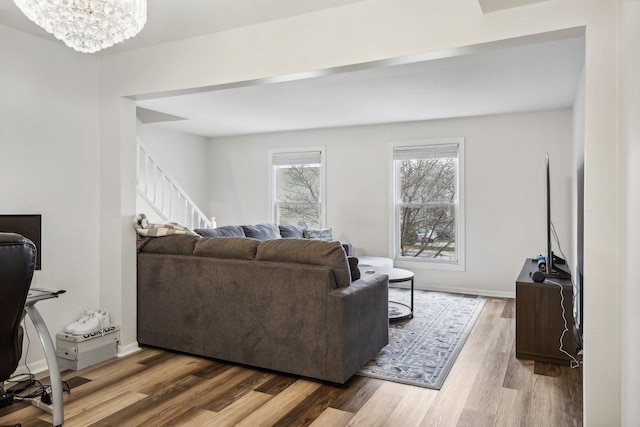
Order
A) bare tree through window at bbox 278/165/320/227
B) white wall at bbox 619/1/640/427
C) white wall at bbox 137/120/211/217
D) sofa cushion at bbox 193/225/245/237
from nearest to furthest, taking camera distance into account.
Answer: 1. white wall at bbox 619/1/640/427
2. sofa cushion at bbox 193/225/245/237
3. white wall at bbox 137/120/211/217
4. bare tree through window at bbox 278/165/320/227

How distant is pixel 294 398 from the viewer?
2.77 meters

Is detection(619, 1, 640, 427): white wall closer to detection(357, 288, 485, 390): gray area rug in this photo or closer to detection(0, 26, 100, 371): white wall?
detection(357, 288, 485, 390): gray area rug

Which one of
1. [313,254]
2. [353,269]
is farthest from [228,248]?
[353,269]

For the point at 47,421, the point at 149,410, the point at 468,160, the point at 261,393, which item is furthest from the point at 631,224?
the point at 468,160

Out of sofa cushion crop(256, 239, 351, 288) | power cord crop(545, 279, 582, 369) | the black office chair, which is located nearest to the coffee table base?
power cord crop(545, 279, 582, 369)

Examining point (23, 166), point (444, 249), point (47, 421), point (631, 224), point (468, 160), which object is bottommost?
point (47, 421)

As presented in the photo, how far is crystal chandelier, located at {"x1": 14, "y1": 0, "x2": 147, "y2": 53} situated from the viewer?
184 cm

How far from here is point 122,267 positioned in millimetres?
3631

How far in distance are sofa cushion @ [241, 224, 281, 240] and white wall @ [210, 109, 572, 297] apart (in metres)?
1.03

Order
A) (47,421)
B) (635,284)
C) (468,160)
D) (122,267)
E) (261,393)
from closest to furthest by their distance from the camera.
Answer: (635,284) → (47,421) → (261,393) → (122,267) → (468,160)

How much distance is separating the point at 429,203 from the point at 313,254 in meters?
3.79

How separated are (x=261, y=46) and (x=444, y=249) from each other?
4325mm

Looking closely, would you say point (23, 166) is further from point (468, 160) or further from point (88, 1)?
point (468, 160)

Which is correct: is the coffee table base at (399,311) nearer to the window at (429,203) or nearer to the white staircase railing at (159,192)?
the window at (429,203)
